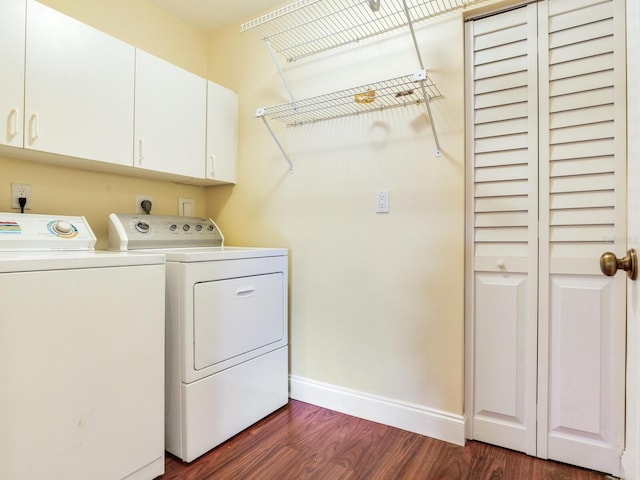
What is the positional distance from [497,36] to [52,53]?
6.12 feet

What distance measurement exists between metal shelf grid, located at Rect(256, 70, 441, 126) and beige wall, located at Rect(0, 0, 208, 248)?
2.56 feet

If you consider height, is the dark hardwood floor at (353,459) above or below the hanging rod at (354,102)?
below

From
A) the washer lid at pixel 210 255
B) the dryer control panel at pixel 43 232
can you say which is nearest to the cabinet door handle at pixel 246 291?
the washer lid at pixel 210 255

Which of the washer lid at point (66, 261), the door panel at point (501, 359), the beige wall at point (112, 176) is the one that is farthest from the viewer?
the beige wall at point (112, 176)

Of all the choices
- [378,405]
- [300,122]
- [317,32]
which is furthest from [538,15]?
[378,405]

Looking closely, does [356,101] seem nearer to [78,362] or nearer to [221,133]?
[221,133]

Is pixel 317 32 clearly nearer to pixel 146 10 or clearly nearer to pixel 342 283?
pixel 146 10

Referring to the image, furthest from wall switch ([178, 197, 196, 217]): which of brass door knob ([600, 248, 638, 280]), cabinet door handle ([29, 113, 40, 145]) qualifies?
brass door knob ([600, 248, 638, 280])

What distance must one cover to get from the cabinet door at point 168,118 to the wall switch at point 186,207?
1.10 ft

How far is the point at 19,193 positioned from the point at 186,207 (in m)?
0.87

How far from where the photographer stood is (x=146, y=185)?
84.1 inches

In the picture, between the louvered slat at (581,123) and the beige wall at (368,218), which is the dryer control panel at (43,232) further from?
the louvered slat at (581,123)

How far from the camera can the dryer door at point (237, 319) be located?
1.55 metres

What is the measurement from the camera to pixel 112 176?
197cm
